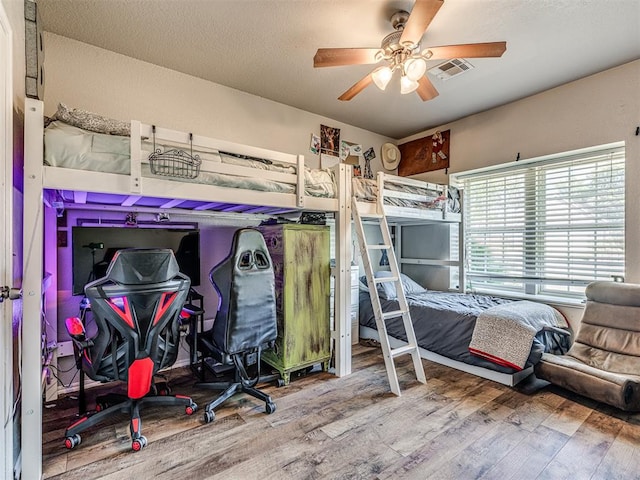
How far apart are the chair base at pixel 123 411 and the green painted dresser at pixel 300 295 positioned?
0.80 m

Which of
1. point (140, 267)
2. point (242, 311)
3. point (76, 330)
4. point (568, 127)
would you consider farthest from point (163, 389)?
point (568, 127)

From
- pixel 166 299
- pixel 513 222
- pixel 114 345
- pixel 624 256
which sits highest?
pixel 513 222

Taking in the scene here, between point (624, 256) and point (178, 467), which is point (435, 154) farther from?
point (178, 467)

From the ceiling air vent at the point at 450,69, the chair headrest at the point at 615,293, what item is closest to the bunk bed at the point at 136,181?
the ceiling air vent at the point at 450,69

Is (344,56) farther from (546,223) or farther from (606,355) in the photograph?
(606,355)

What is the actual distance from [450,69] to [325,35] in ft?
3.99

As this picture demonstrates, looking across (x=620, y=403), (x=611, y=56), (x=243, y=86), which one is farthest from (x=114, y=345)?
(x=611, y=56)

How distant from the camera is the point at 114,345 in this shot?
177 centimetres

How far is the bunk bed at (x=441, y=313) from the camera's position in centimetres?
271

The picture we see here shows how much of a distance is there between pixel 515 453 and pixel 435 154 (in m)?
3.48

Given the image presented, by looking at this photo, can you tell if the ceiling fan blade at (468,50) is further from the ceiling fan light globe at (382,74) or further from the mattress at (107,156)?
the mattress at (107,156)

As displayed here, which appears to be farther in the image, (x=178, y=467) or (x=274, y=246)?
A: (x=274, y=246)

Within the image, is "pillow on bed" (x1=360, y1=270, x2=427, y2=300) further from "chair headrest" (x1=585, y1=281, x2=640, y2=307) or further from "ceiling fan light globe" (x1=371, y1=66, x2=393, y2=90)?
"ceiling fan light globe" (x1=371, y1=66, x2=393, y2=90)

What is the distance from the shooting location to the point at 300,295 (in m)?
2.70
